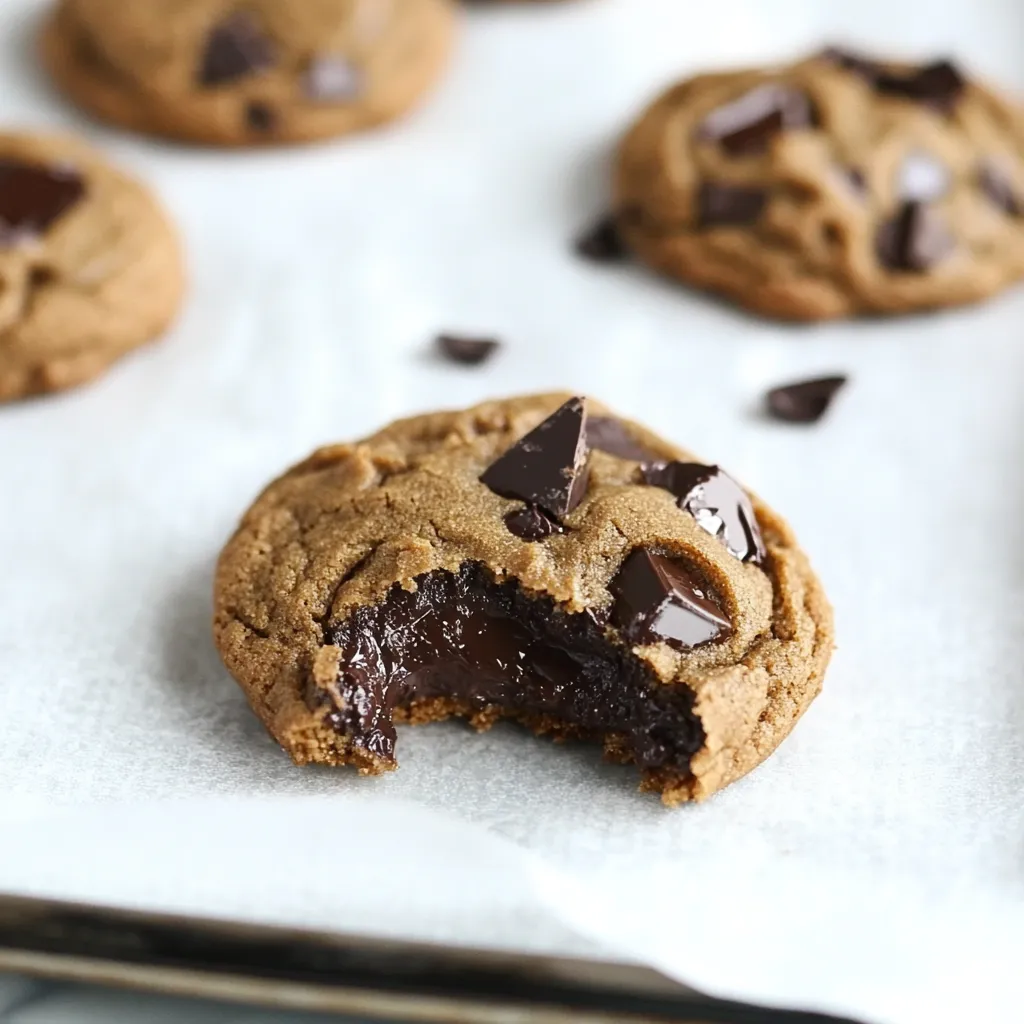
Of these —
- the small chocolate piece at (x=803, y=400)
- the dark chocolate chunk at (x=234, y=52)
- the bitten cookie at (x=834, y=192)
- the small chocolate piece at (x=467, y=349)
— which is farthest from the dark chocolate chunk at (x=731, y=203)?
the dark chocolate chunk at (x=234, y=52)

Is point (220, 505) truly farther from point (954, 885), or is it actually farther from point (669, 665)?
point (954, 885)

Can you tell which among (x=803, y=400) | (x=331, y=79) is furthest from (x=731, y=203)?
(x=331, y=79)

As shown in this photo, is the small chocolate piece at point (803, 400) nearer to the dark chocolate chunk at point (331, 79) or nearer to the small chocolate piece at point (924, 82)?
the small chocolate piece at point (924, 82)

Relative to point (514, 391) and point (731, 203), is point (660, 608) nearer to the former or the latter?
point (514, 391)

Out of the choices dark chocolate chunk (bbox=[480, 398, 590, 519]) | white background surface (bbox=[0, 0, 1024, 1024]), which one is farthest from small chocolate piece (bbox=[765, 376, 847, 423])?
dark chocolate chunk (bbox=[480, 398, 590, 519])

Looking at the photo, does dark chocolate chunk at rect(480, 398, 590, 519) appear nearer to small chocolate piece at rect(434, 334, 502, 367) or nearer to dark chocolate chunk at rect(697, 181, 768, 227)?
small chocolate piece at rect(434, 334, 502, 367)

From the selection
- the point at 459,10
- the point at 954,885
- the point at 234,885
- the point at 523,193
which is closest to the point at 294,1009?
the point at 234,885
